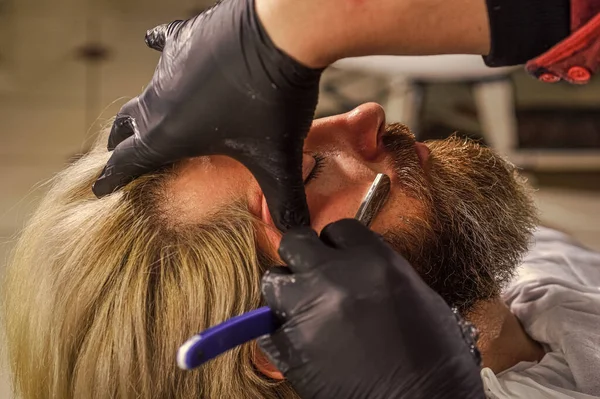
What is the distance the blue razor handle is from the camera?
0.71 m

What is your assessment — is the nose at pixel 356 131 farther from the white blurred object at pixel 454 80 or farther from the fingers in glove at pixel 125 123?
Answer: the white blurred object at pixel 454 80

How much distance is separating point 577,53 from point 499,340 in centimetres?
67

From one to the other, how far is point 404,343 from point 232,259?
12.7 inches

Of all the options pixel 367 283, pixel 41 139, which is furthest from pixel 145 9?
pixel 367 283

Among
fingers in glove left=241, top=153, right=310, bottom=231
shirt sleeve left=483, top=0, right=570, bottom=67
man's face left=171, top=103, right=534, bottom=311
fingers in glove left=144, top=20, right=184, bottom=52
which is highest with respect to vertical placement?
fingers in glove left=144, top=20, right=184, bottom=52

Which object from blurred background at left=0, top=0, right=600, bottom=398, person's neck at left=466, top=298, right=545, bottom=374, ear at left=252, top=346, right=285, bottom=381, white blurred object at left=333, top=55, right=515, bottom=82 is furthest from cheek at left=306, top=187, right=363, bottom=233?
blurred background at left=0, top=0, right=600, bottom=398

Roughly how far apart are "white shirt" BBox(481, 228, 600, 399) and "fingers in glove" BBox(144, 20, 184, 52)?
753mm

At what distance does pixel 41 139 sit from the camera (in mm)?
2914

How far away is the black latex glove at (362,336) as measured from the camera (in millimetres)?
787

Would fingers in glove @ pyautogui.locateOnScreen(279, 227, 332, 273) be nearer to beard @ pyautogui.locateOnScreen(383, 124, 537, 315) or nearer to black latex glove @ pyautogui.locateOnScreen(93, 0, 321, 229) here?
black latex glove @ pyautogui.locateOnScreen(93, 0, 321, 229)

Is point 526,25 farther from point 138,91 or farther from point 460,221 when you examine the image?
point 138,91

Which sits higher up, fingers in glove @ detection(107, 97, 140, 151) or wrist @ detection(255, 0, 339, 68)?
wrist @ detection(255, 0, 339, 68)

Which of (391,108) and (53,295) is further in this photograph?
(391,108)

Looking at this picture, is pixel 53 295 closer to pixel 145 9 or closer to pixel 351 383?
pixel 351 383
